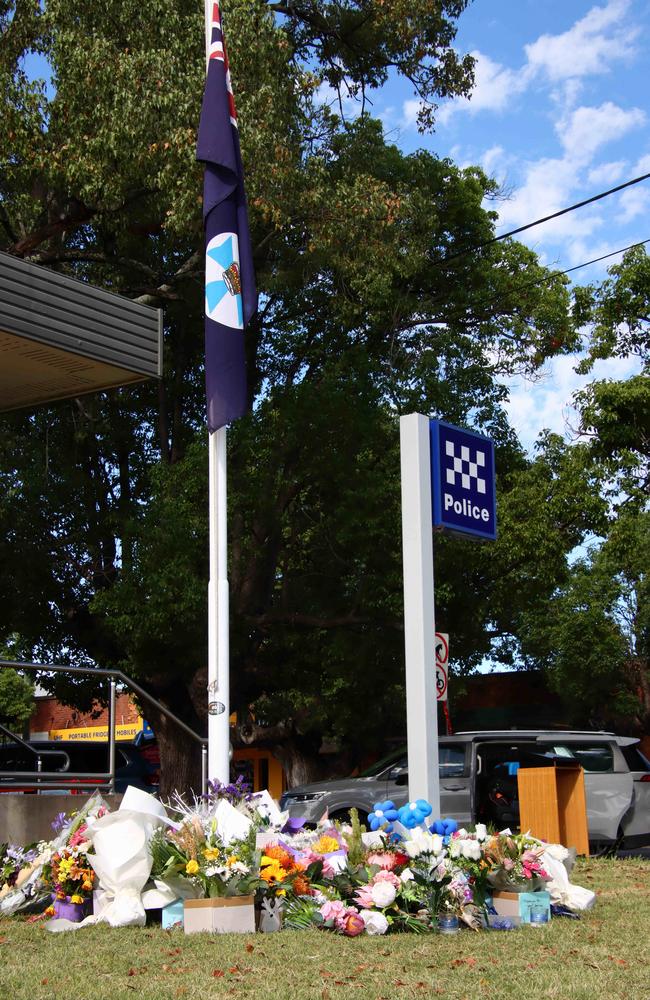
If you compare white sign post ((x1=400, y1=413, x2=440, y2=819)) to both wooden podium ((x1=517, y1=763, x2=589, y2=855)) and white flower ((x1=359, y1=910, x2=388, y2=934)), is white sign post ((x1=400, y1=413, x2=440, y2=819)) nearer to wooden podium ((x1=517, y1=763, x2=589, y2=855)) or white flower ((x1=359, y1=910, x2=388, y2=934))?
white flower ((x1=359, y1=910, x2=388, y2=934))

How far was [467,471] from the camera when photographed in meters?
10.7

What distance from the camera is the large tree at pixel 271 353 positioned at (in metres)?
18.8

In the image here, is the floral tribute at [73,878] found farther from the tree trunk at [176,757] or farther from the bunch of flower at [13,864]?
the tree trunk at [176,757]

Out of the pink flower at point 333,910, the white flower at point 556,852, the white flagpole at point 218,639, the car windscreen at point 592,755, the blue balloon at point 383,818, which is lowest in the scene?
the pink flower at point 333,910

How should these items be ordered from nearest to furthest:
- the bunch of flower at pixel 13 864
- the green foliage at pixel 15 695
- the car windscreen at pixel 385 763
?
the bunch of flower at pixel 13 864 < the car windscreen at pixel 385 763 < the green foliage at pixel 15 695

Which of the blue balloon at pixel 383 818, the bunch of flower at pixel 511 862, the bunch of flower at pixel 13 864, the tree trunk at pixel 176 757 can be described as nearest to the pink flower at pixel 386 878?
the blue balloon at pixel 383 818

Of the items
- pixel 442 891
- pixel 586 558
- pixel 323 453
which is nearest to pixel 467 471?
pixel 442 891

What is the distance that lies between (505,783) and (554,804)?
2962mm

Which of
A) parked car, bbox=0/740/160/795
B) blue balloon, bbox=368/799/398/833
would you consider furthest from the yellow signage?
blue balloon, bbox=368/799/398/833

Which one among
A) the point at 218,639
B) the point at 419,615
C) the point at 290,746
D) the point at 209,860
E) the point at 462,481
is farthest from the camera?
the point at 290,746

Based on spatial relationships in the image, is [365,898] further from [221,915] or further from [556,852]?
[556,852]

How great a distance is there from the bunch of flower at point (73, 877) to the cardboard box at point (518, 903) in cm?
281

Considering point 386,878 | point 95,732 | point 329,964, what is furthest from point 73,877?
point 95,732

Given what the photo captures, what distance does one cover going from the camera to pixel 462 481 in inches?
419
